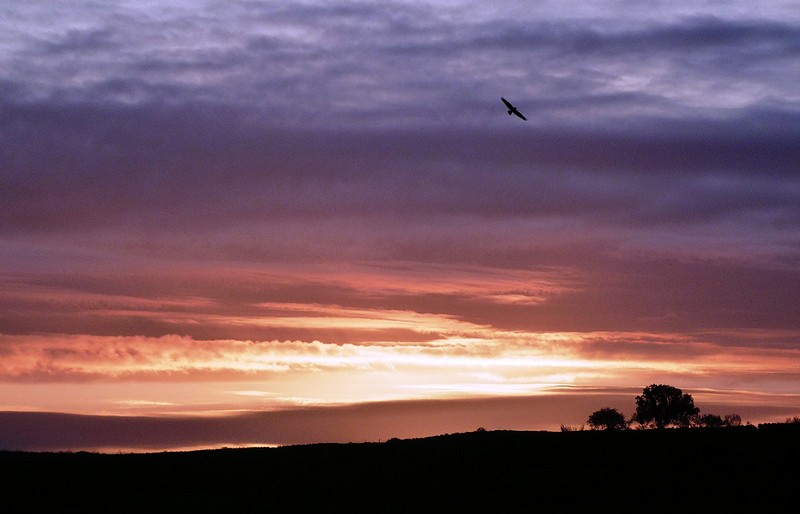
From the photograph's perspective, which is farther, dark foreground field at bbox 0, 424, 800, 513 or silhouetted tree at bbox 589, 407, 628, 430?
silhouetted tree at bbox 589, 407, 628, 430

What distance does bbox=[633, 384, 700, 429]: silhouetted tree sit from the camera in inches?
4048

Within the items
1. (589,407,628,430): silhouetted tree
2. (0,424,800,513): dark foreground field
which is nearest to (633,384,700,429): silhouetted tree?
(589,407,628,430): silhouetted tree

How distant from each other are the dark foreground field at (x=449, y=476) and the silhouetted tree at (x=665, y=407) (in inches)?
2045

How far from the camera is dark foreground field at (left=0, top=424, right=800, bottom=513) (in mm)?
39781

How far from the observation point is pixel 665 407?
102875mm

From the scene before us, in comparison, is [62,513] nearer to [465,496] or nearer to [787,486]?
[465,496]

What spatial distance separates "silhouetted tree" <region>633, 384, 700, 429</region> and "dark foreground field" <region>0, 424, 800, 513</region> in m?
51.9

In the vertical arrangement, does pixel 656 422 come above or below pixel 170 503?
above

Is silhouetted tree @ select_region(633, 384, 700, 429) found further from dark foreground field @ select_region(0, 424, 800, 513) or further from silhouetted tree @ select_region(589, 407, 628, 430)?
dark foreground field @ select_region(0, 424, 800, 513)

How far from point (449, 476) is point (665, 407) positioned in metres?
63.8

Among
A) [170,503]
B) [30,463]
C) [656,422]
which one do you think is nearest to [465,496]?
[170,503]

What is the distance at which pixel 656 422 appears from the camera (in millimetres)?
102938

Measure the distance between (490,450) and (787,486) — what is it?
1352 centimetres

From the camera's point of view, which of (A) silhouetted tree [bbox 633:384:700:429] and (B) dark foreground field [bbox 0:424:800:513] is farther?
(A) silhouetted tree [bbox 633:384:700:429]
